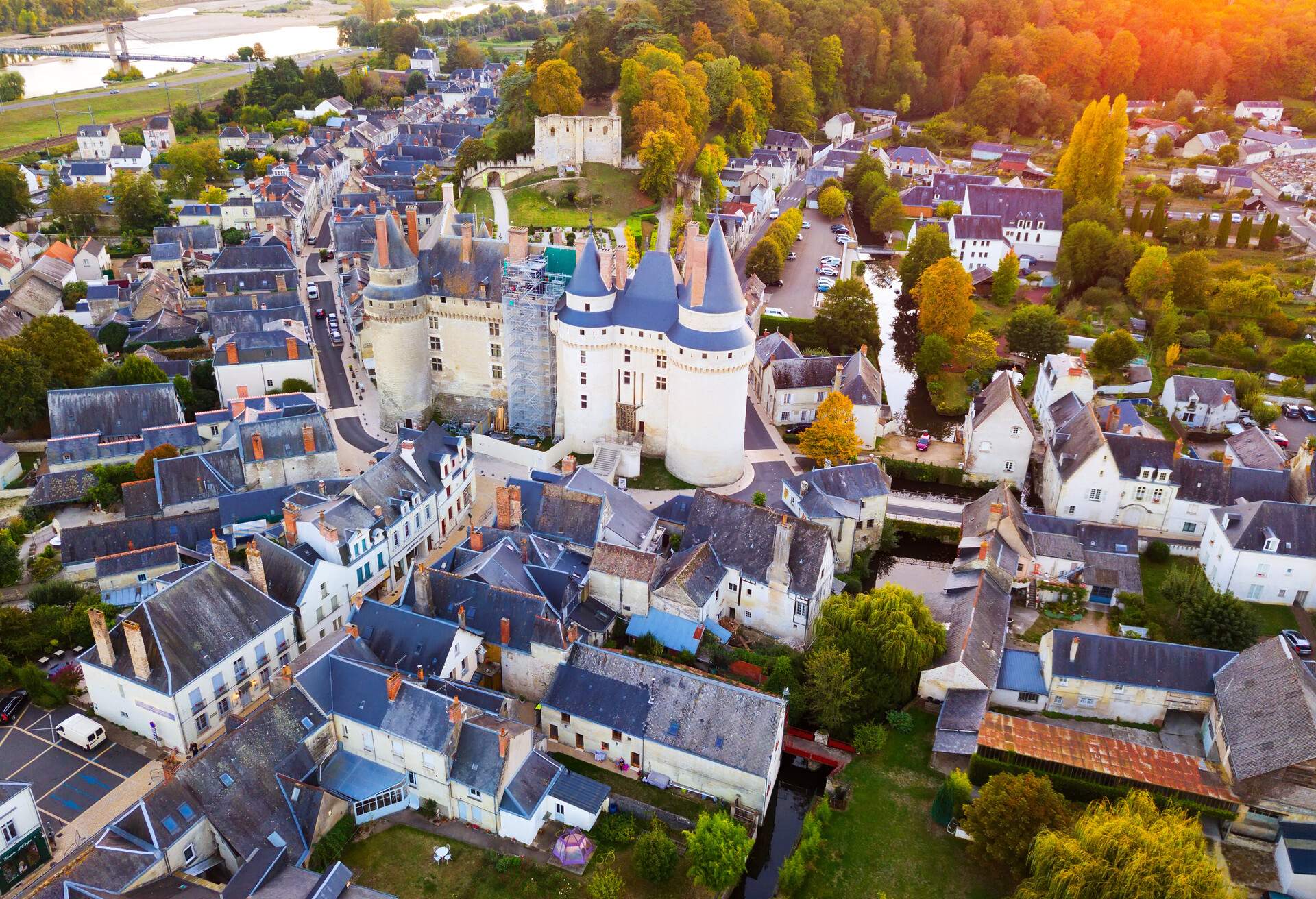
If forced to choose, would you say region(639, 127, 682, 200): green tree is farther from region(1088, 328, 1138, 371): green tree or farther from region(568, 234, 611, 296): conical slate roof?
region(1088, 328, 1138, 371): green tree

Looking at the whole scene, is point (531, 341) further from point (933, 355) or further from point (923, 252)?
point (923, 252)

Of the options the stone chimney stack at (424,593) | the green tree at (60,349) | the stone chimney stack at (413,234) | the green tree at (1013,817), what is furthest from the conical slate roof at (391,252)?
the green tree at (1013,817)

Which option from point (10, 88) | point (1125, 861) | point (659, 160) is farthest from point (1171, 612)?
point (10, 88)

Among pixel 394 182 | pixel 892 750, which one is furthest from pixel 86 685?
pixel 394 182

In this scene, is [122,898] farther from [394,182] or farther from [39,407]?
[394,182]

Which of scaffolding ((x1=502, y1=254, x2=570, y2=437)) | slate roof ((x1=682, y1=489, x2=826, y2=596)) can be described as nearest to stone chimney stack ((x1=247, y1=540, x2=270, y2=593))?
slate roof ((x1=682, y1=489, x2=826, y2=596))
